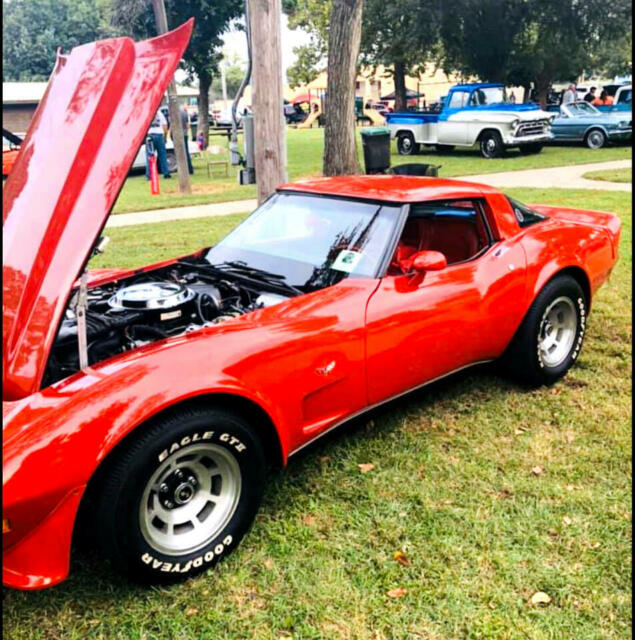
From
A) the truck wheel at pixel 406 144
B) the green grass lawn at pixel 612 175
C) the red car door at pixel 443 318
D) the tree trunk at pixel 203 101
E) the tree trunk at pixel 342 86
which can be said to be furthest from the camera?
the tree trunk at pixel 203 101

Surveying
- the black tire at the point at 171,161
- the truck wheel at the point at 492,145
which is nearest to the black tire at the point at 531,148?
the truck wheel at the point at 492,145

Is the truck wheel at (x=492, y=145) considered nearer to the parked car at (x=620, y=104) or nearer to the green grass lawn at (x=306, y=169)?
the green grass lawn at (x=306, y=169)

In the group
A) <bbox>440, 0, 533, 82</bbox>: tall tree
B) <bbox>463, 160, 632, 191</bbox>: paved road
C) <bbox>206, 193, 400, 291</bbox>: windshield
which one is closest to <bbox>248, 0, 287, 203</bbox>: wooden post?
<bbox>206, 193, 400, 291</bbox>: windshield

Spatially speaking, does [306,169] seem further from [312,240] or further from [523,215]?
[312,240]

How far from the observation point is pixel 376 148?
1257cm

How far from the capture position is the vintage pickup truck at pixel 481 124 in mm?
18188

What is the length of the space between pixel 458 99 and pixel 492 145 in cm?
201

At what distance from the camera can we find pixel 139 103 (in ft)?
8.52

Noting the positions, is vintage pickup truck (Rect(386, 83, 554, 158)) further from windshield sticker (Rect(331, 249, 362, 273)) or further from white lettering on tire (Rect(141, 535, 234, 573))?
white lettering on tire (Rect(141, 535, 234, 573))

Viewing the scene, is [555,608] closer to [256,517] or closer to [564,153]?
[256,517]

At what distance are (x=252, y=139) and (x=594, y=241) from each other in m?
3.16

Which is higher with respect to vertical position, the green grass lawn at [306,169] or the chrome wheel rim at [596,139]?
the chrome wheel rim at [596,139]

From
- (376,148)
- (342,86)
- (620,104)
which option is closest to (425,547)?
(342,86)

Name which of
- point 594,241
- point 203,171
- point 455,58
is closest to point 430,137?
point 203,171
